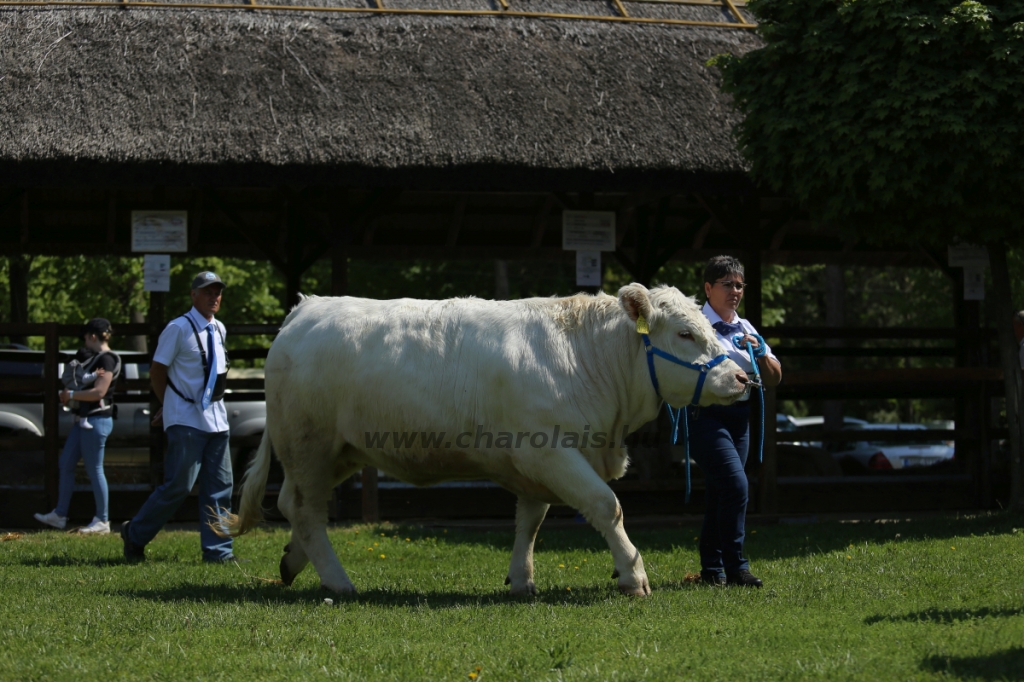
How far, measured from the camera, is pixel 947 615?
524cm

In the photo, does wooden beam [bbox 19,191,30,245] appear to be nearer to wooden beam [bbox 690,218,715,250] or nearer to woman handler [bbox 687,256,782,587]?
wooden beam [bbox 690,218,715,250]

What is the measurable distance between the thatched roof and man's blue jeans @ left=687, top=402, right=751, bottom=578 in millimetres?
4239

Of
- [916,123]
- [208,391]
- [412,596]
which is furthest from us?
[916,123]

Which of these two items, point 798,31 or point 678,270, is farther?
point 678,270

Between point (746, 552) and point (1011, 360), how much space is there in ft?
11.6

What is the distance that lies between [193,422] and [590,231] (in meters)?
4.92

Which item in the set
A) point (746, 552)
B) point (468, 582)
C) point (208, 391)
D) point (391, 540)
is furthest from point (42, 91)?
point (746, 552)

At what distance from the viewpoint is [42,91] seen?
1016cm

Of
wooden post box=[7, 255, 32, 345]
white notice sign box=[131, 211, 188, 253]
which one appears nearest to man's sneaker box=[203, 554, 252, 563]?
white notice sign box=[131, 211, 188, 253]

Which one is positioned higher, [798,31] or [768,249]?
[798,31]

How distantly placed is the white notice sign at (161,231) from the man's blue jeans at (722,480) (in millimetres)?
6127

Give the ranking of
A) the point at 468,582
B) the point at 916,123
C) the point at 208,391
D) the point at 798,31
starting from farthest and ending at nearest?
the point at 798,31 < the point at 916,123 < the point at 208,391 < the point at 468,582

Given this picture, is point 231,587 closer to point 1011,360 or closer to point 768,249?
point 1011,360

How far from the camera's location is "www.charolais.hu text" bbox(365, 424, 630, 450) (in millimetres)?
5977
